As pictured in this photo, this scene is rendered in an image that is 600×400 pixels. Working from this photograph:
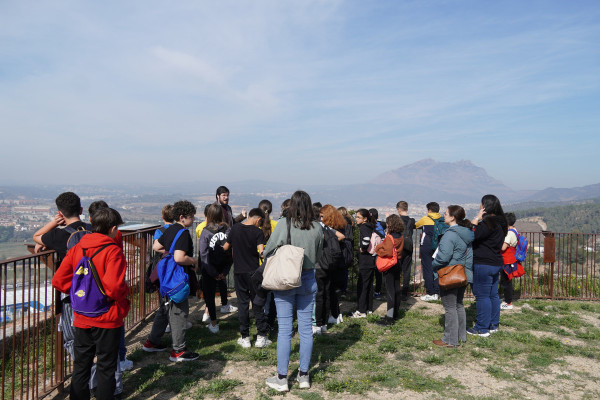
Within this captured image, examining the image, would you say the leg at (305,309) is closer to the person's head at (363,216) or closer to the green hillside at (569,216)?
the person's head at (363,216)

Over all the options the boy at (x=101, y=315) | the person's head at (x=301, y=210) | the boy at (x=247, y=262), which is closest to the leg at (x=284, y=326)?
the person's head at (x=301, y=210)

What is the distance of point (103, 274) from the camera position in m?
3.37

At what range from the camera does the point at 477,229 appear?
6094mm

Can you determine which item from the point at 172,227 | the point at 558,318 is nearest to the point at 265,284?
the point at 172,227

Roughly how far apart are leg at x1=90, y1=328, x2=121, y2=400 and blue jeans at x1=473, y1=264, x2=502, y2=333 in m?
5.28

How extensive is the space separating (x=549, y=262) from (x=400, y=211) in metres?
3.94

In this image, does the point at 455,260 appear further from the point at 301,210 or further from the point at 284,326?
the point at 284,326

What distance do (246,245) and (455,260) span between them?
10.3 ft

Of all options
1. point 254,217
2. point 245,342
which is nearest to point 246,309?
point 245,342

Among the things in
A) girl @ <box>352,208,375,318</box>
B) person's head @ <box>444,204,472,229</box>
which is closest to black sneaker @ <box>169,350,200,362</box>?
girl @ <box>352,208,375,318</box>

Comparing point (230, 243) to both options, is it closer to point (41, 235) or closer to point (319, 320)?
point (319, 320)

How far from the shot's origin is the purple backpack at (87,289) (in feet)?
11.0

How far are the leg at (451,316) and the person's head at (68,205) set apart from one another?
5079 mm

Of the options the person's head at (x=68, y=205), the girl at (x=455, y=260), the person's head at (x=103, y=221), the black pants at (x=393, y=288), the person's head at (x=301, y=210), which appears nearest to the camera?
the person's head at (x=103, y=221)
